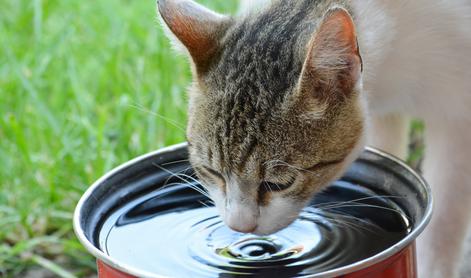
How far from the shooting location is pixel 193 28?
1.50m

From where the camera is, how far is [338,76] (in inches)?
54.2

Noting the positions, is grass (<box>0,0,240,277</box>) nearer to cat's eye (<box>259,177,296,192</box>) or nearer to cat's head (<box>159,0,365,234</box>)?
cat's head (<box>159,0,365,234</box>)

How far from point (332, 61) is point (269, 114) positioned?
156 mm

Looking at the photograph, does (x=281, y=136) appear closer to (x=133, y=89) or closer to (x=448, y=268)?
(x=448, y=268)

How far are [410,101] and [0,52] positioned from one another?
1660 mm

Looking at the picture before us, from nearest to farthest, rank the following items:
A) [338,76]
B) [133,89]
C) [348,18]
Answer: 1. [348,18]
2. [338,76]
3. [133,89]

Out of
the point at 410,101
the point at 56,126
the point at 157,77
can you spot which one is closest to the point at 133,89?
the point at 157,77

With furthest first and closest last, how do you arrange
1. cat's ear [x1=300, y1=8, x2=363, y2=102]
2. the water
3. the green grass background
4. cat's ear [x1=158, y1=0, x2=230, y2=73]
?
the green grass background → cat's ear [x1=158, y1=0, x2=230, y2=73] → the water → cat's ear [x1=300, y1=8, x2=363, y2=102]

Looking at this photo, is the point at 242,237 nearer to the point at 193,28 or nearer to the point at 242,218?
the point at 242,218

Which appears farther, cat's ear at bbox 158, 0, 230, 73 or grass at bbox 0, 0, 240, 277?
grass at bbox 0, 0, 240, 277

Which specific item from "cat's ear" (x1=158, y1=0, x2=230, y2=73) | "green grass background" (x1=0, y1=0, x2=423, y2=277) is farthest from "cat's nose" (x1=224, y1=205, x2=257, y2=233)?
"green grass background" (x1=0, y1=0, x2=423, y2=277)

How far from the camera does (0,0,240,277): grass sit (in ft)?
6.97

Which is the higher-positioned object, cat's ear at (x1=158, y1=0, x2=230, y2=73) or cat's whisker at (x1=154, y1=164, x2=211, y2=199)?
cat's ear at (x1=158, y1=0, x2=230, y2=73)

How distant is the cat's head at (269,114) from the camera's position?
138 centimetres
